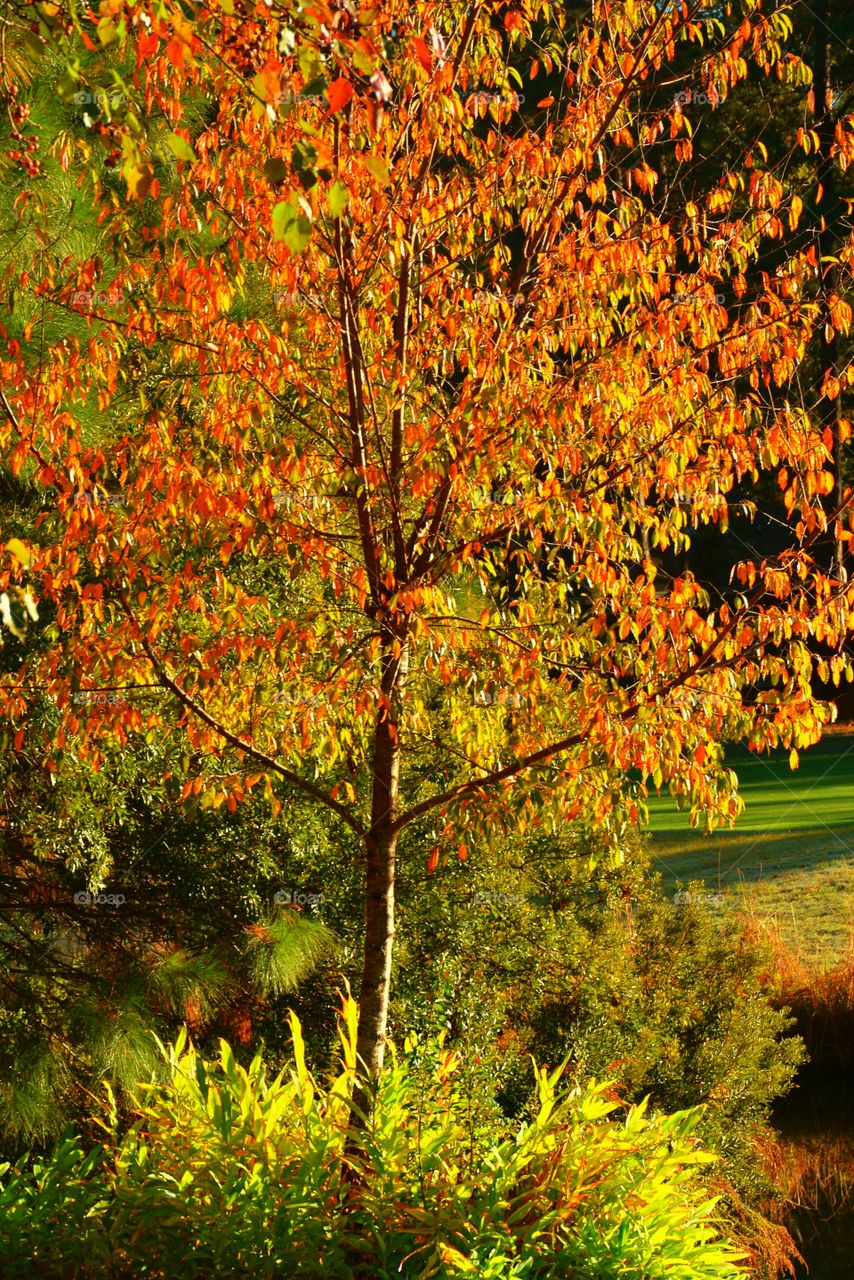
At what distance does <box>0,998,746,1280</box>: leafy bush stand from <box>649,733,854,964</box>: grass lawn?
524 centimetres

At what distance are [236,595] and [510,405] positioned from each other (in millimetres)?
1337

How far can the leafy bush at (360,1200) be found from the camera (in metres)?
4.39

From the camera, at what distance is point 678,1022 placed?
8375 millimetres

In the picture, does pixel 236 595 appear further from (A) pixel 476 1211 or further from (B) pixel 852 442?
(B) pixel 852 442

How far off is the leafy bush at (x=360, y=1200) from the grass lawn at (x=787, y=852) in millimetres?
5235

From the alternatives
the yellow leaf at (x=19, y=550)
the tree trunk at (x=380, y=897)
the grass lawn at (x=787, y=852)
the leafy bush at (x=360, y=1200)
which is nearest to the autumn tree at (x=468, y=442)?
the tree trunk at (x=380, y=897)

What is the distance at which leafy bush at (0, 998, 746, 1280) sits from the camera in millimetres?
4387

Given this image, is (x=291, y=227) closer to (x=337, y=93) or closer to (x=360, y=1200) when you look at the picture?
(x=337, y=93)

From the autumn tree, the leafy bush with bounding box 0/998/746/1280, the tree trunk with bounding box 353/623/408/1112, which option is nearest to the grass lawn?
the leafy bush with bounding box 0/998/746/1280

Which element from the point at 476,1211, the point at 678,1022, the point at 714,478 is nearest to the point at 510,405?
the point at 714,478

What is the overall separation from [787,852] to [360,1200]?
401 inches

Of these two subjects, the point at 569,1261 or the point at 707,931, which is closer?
the point at 569,1261

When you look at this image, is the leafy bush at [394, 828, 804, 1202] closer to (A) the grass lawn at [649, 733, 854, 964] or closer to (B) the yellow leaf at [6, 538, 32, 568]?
(A) the grass lawn at [649, 733, 854, 964]

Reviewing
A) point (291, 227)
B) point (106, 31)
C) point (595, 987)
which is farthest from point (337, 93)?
point (595, 987)
